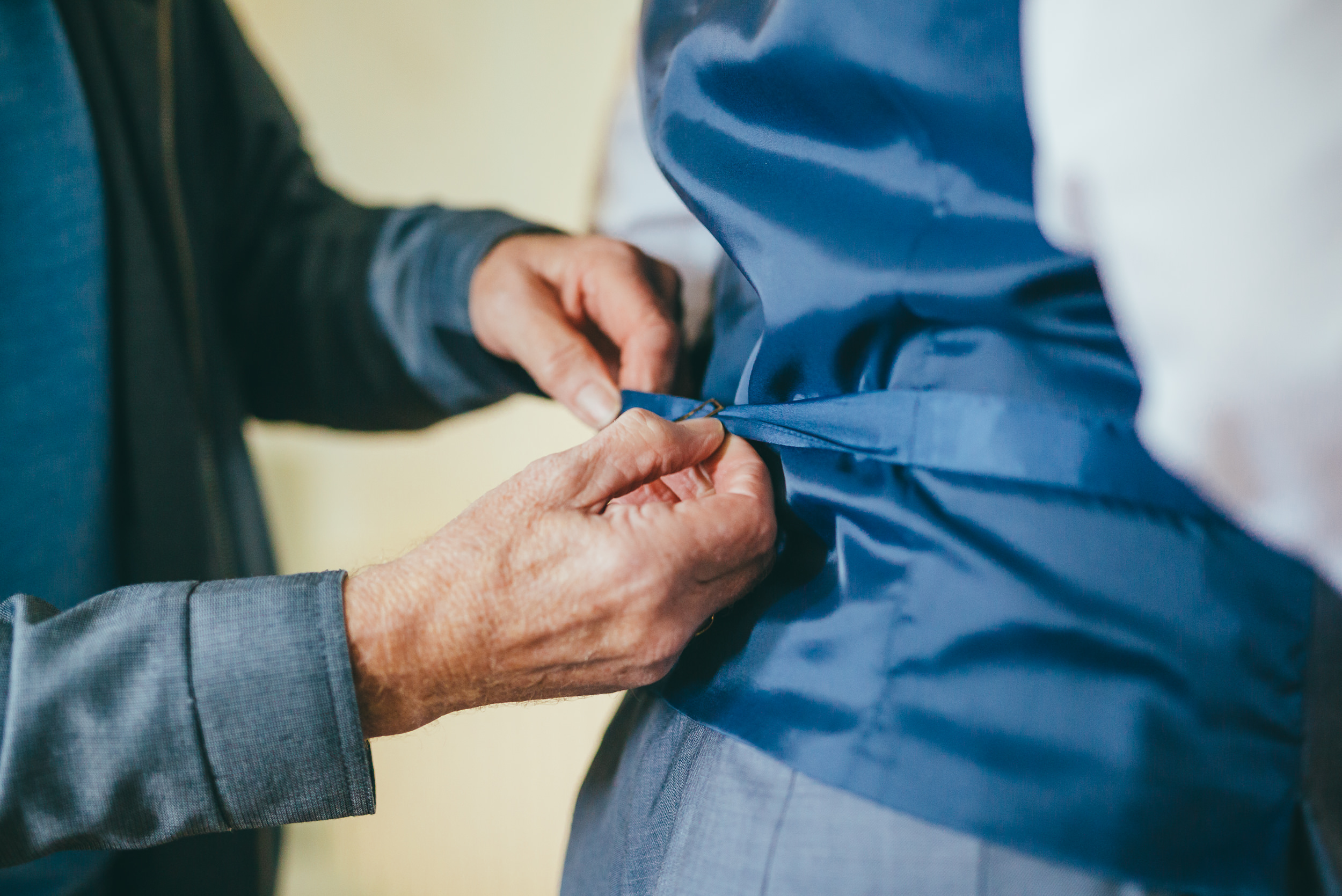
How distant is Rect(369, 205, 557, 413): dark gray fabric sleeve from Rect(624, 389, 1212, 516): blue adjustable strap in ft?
1.06

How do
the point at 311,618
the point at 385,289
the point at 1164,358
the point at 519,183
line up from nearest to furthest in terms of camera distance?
the point at 1164,358
the point at 311,618
the point at 385,289
the point at 519,183

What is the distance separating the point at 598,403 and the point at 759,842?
277 mm

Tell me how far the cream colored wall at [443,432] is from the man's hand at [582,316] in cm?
22

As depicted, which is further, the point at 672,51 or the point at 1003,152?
the point at 672,51

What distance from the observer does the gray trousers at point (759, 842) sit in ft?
0.95

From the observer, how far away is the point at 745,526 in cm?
36

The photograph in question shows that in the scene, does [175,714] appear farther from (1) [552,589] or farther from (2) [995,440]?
(2) [995,440]

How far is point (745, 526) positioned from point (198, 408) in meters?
0.58

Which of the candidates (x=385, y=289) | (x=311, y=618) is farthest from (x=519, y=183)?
(x=311, y=618)

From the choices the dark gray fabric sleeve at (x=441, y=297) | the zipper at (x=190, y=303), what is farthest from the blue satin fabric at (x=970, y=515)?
the zipper at (x=190, y=303)

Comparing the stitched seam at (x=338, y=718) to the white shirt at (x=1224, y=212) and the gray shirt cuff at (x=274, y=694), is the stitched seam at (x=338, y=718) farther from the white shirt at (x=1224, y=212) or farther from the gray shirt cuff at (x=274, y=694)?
the white shirt at (x=1224, y=212)

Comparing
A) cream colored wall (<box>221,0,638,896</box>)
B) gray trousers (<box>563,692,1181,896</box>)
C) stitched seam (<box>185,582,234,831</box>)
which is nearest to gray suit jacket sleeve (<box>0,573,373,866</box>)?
stitched seam (<box>185,582,234,831</box>)

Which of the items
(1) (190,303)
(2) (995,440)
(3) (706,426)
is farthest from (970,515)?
(1) (190,303)

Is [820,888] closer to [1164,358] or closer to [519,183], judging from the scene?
[1164,358]
